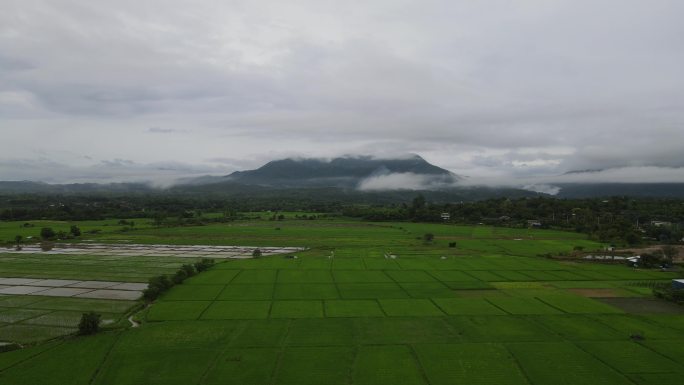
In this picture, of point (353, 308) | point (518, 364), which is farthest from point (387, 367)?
point (353, 308)

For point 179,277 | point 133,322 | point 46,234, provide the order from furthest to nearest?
point 46,234, point 179,277, point 133,322

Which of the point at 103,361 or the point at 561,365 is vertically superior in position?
the point at 103,361

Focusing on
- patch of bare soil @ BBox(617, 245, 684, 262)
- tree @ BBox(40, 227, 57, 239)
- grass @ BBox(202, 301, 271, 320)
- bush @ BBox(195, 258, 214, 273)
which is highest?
tree @ BBox(40, 227, 57, 239)

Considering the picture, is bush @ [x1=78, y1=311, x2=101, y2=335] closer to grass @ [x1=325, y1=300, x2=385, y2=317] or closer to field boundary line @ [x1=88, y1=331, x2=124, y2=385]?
field boundary line @ [x1=88, y1=331, x2=124, y2=385]

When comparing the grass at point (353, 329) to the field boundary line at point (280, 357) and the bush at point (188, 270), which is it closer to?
the field boundary line at point (280, 357)

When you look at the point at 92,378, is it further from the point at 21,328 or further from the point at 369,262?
the point at 369,262

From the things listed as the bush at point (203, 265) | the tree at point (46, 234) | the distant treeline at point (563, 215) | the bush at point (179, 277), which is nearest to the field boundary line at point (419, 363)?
the bush at point (179, 277)

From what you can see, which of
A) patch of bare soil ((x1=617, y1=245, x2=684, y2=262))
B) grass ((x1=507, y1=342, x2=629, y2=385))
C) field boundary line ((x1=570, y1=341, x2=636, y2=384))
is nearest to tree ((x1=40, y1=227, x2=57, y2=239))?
grass ((x1=507, y1=342, x2=629, y2=385))

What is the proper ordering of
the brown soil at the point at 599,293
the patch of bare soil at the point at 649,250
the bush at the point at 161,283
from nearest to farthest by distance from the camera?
1. the bush at the point at 161,283
2. the brown soil at the point at 599,293
3. the patch of bare soil at the point at 649,250

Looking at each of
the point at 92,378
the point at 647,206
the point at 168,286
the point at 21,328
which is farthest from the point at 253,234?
the point at 647,206

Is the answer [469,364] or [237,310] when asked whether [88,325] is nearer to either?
[237,310]

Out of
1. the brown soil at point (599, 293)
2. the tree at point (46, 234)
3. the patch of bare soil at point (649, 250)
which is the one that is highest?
the tree at point (46, 234)
